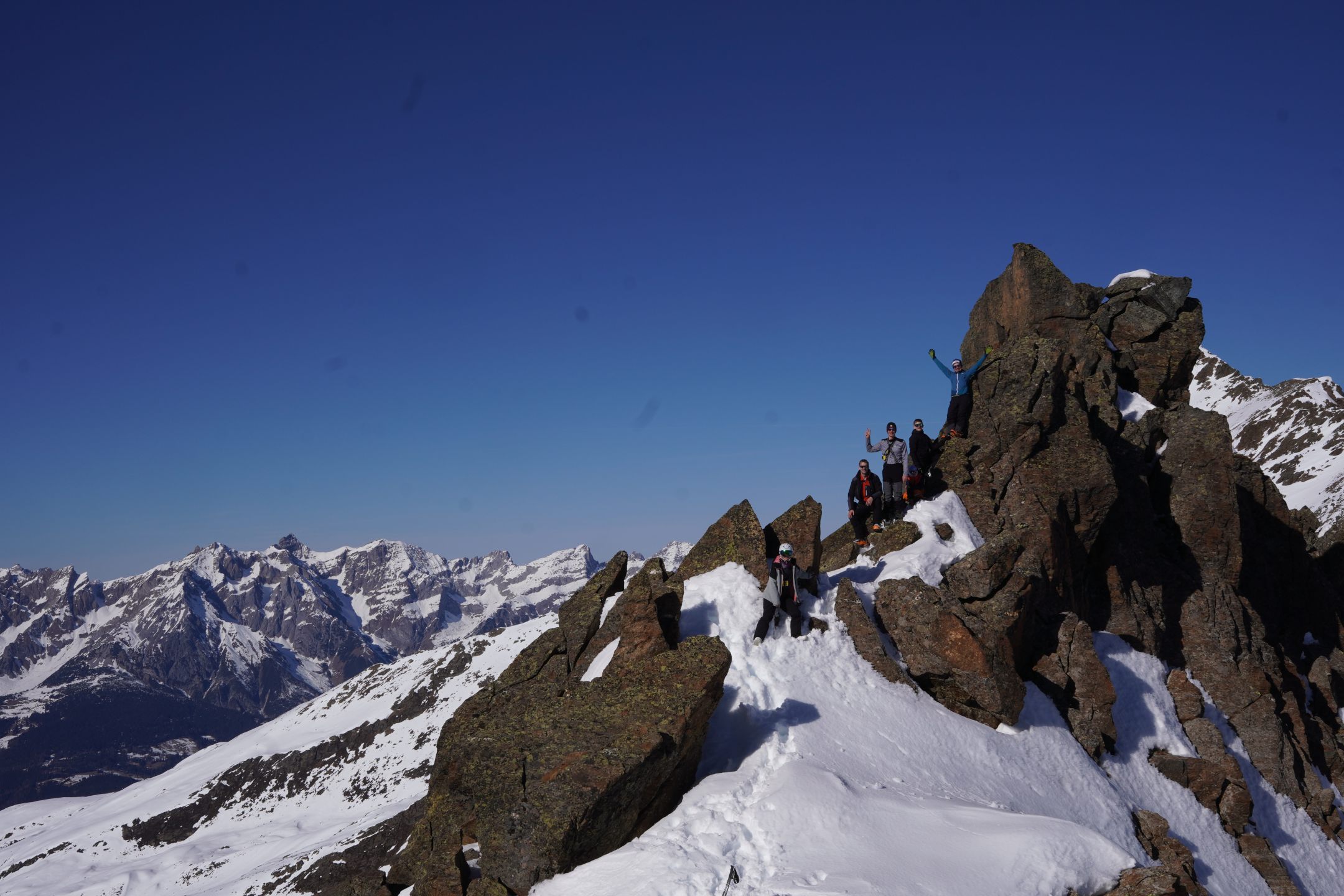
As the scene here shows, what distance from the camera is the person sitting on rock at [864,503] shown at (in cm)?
3231

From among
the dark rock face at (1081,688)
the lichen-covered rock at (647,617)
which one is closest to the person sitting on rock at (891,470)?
the dark rock face at (1081,688)

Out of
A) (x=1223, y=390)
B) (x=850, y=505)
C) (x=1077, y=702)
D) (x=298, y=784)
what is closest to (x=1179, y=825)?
(x=1077, y=702)

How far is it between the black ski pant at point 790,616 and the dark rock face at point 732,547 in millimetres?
1904

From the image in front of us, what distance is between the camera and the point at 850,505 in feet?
107

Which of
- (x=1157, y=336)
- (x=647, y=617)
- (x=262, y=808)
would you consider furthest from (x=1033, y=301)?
(x=262, y=808)

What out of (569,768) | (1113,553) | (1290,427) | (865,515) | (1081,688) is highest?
(1290,427)

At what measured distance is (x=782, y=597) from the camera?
24.8m

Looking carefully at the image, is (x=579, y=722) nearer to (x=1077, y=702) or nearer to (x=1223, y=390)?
(x=1077, y=702)

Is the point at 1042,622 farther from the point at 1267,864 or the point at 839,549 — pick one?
the point at 1267,864

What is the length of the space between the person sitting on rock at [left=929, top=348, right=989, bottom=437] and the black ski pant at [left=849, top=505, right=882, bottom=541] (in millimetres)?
6198

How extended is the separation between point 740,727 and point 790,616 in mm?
4666

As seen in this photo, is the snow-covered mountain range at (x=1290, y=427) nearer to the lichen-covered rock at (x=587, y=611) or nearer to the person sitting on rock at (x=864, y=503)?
the person sitting on rock at (x=864, y=503)

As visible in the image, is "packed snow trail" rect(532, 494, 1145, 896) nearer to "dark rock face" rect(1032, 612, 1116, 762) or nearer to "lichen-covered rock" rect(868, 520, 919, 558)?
"lichen-covered rock" rect(868, 520, 919, 558)

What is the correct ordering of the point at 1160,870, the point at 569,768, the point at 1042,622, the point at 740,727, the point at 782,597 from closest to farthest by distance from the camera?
the point at 1160,870 → the point at 569,768 → the point at 740,727 → the point at 782,597 → the point at 1042,622
